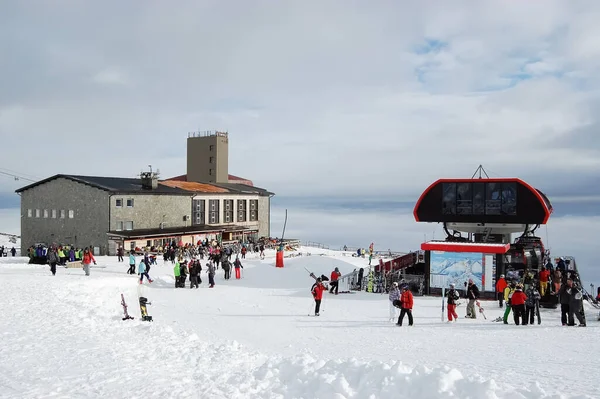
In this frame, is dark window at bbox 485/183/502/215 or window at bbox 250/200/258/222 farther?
window at bbox 250/200/258/222

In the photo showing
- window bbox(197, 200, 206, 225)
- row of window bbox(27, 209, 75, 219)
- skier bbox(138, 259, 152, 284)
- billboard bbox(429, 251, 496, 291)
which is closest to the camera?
billboard bbox(429, 251, 496, 291)

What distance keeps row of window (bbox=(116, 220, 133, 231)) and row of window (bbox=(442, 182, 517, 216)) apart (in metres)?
26.0

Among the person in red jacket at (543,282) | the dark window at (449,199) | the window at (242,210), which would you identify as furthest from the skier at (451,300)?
the window at (242,210)

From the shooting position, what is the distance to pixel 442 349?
12.6 metres

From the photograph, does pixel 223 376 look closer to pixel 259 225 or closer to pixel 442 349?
pixel 442 349

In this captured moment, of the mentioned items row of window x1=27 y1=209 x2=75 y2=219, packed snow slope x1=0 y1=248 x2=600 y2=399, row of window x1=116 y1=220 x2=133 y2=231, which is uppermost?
row of window x1=27 y1=209 x2=75 y2=219

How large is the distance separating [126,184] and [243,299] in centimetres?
2898

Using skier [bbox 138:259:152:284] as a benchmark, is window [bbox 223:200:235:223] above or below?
above

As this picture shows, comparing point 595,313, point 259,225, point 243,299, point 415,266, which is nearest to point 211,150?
point 259,225

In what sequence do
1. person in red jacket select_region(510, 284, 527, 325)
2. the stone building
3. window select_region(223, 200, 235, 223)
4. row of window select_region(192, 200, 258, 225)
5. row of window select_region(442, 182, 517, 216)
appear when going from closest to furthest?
person in red jacket select_region(510, 284, 527, 325) < row of window select_region(442, 182, 517, 216) < the stone building < row of window select_region(192, 200, 258, 225) < window select_region(223, 200, 235, 223)

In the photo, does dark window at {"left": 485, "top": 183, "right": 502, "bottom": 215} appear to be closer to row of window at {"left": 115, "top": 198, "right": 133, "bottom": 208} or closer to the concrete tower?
row of window at {"left": 115, "top": 198, "right": 133, "bottom": 208}

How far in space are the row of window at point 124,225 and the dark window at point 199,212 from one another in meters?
9.49

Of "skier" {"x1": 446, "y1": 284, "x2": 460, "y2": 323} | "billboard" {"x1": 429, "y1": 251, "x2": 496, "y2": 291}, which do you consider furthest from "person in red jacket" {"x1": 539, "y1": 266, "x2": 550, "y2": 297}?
"skier" {"x1": 446, "y1": 284, "x2": 460, "y2": 323}

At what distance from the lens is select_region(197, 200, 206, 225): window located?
52438 mm
